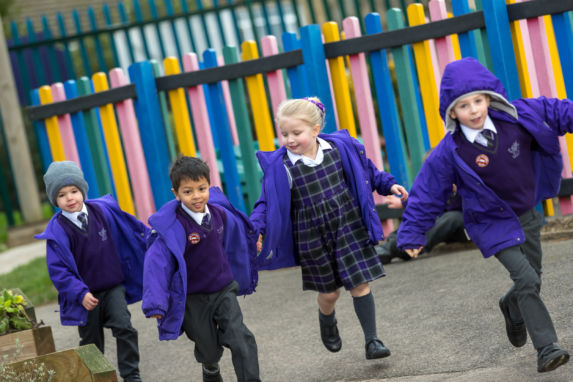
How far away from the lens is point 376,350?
14.8 ft

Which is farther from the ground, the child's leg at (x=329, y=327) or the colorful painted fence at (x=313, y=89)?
the colorful painted fence at (x=313, y=89)

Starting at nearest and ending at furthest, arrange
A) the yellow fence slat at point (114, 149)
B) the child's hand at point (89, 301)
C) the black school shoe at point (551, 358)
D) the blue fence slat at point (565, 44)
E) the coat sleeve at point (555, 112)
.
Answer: the black school shoe at point (551, 358), the coat sleeve at point (555, 112), the child's hand at point (89, 301), the blue fence slat at point (565, 44), the yellow fence slat at point (114, 149)

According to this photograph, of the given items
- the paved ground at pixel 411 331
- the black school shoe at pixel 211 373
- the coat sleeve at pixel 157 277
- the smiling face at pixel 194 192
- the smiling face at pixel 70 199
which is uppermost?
the smiling face at pixel 70 199

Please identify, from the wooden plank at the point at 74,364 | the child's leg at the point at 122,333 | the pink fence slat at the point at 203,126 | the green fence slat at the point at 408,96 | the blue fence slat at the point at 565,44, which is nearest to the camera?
the wooden plank at the point at 74,364

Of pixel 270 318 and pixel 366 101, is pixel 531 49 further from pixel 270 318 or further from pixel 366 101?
pixel 270 318

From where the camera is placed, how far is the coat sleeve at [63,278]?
4.68 metres

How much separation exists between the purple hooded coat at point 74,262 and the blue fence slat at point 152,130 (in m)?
1.90

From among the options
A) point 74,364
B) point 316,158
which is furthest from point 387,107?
point 74,364

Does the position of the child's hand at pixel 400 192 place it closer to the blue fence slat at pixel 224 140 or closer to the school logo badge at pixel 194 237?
the school logo badge at pixel 194 237

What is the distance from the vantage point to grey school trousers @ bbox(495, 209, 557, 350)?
3.82 meters

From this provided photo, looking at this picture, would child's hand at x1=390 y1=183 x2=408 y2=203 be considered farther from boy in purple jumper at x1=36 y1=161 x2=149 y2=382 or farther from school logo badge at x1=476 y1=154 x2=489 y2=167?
boy in purple jumper at x1=36 y1=161 x2=149 y2=382

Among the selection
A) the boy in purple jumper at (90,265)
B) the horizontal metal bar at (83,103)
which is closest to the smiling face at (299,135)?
the boy in purple jumper at (90,265)

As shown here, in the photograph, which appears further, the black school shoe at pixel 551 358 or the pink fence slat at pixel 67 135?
the pink fence slat at pixel 67 135

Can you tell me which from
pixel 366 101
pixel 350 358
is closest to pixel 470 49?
pixel 366 101
